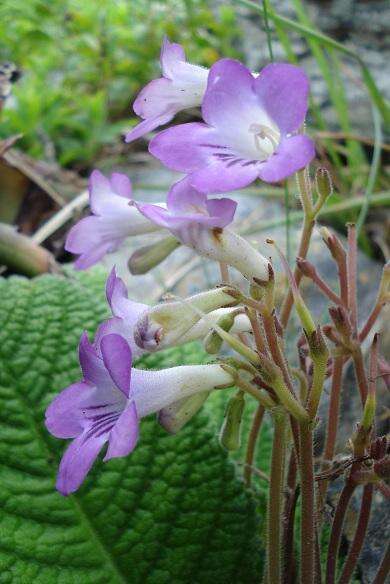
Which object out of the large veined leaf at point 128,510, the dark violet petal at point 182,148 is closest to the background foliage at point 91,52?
the large veined leaf at point 128,510

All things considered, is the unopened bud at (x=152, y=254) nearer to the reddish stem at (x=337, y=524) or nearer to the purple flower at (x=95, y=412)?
the purple flower at (x=95, y=412)

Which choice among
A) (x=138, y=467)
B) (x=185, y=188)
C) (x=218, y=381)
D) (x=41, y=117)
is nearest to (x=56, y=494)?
(x=138, y=467)

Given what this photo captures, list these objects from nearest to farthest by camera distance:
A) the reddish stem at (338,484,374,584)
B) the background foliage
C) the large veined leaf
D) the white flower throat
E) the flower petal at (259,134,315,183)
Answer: the flower petal at (259,134,315,183) → the white flower throat → the reddish stem at (338,484,374,584) → the large veined leaf → the background foliage

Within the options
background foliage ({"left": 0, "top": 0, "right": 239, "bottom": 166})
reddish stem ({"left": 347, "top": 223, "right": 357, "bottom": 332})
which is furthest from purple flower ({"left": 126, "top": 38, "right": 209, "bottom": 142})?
background foliage ({"left": 0, "top": 0, "right": 239, "bottom": 166})

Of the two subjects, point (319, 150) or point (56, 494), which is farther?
point (319, 150)

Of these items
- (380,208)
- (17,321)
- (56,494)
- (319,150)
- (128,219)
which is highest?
(128,219)

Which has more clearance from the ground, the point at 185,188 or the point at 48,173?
the point at 185,188

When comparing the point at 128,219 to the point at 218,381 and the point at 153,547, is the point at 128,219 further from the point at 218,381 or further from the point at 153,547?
the point at 153,547

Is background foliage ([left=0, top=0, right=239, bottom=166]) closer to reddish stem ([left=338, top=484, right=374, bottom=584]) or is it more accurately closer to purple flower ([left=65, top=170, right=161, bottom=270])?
purple flower ([left=65, top=170, right=161, bottom=270])
